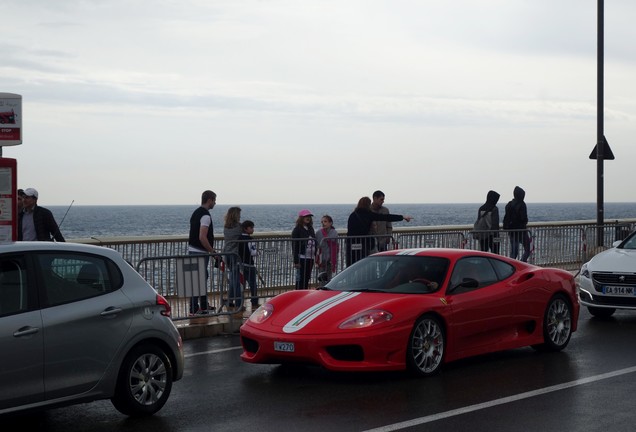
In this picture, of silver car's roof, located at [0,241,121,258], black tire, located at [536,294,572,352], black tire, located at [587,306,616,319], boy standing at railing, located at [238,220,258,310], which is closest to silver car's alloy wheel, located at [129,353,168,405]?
silver car's roof, located at [0,241,121,258]

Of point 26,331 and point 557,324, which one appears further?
point 557,324

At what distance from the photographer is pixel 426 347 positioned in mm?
10766

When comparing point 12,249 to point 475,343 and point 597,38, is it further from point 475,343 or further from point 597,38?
point 597,38

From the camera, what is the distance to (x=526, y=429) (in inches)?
324

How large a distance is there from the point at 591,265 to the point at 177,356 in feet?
28.1

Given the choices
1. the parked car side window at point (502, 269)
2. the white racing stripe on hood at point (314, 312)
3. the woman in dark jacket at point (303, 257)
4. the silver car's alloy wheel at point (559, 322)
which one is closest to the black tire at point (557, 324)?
the silver car's alloy wheel at point (559, 322)

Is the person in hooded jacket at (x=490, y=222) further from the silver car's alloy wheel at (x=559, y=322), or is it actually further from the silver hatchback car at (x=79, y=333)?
the silver hatchback car at (x=79, y=333)

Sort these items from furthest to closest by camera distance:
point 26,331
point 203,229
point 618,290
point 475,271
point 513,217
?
1. point 513,217
2. point 203,229
3. point 618,290
4. point 475,271
5. point 26,331

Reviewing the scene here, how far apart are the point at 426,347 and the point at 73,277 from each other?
3889 millimetres

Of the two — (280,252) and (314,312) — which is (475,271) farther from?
(280,252)

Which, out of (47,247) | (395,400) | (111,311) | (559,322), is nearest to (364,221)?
(559,322)

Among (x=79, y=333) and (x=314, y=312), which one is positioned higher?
(x=79, y=333)

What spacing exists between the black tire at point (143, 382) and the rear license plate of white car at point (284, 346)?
164 centimetres

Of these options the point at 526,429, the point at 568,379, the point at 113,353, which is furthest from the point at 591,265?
the point at 113,353
